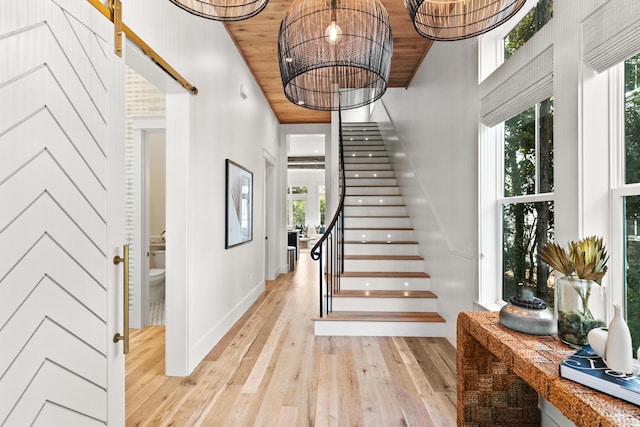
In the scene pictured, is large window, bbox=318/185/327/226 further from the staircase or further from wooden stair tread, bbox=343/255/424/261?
wooden stair tread, bbox=343/255/424/261

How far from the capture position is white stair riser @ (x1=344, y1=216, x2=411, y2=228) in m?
4.88

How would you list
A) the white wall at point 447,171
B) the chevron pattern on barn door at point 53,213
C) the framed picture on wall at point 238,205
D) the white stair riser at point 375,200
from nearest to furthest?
1. the chevron pattern on barn door at point 53,213
2. the white wall at point 447,171
3. the framed picture on wall at point 238,205
4. the white stair riser at point 375,200

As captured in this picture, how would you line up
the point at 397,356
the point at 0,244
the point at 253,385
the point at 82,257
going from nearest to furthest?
the point at 0,244 → the point at 82,257 → the point at 253,385 → the point at 397,356

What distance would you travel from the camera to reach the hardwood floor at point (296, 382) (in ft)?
6.65

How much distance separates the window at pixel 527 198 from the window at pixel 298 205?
12291mm

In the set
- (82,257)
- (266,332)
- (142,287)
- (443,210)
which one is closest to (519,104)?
(443,210)

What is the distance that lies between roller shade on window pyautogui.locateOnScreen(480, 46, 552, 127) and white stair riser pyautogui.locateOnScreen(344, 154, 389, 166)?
3.88 metres

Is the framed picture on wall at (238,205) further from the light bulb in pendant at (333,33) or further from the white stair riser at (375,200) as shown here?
the light bulb in pendant at (333,33)

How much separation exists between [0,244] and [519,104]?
106 inches

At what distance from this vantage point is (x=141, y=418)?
2000 millimetres

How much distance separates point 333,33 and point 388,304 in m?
2.86

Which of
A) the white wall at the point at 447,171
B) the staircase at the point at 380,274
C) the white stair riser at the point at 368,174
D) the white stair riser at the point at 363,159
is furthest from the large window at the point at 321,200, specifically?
the white wall at the point at 447,171

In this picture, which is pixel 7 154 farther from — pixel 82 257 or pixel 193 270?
pixel 193 270

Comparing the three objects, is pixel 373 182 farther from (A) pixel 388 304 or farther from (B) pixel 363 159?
(A) pixel 388 304
